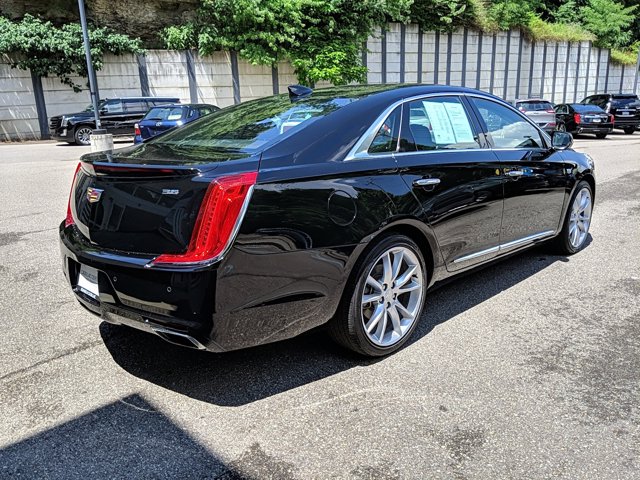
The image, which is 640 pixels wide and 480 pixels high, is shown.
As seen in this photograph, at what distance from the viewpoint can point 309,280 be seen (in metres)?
2.99

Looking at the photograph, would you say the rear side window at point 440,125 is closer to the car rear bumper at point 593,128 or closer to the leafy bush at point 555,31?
the car rear bumper at point 593,128

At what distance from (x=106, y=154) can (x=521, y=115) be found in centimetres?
348

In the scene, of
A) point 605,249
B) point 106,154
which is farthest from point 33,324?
point 605,249

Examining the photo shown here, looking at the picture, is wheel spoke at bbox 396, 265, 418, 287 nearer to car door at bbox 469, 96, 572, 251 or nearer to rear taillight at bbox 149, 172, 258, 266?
car door at bbox 469, 96, 572, 251

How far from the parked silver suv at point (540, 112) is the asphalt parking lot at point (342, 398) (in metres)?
16.3

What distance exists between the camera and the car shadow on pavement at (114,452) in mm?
2441

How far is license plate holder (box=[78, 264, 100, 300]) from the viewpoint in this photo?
3.04m

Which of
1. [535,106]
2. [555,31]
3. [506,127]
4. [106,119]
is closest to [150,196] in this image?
[506,127]

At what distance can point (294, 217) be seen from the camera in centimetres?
289

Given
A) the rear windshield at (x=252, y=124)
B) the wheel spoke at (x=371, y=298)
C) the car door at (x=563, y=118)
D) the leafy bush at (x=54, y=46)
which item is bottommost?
the car door at (x=563, y=118)

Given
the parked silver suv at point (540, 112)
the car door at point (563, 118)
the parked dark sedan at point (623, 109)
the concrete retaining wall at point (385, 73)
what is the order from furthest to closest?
the parked dark sedan at point (623, 109)
the car door at point (563, 118)
the concrete retaining wall at point (385, 73)
the parked silver suv at point (540, 112)

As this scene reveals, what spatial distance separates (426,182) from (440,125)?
0.60 metres

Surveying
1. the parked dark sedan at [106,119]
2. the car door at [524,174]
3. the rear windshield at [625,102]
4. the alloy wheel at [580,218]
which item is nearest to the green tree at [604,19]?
the rear windshield at [625,102]

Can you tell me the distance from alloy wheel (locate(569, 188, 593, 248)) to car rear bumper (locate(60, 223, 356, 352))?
338 centimetres
